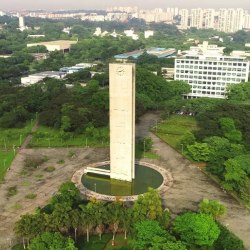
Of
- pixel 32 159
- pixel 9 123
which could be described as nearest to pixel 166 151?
pixel 32 159

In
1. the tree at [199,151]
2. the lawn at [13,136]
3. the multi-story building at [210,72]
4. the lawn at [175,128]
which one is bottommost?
the lawn at [175,128]

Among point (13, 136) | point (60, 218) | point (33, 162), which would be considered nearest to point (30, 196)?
point (33, 162)

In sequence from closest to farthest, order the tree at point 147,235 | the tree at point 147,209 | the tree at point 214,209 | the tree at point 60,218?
1. the tree at point 147,235
2. the tree at point 60,218
3. the tree at point 147,209
4. the tree at point 214,209

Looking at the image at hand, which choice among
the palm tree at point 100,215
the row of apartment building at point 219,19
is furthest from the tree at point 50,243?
the row of apartment building at point 219,19

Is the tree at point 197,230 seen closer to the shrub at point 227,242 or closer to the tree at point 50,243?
the shrub at point 227,242

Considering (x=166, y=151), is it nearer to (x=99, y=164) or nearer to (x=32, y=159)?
(x=99, y=164)
